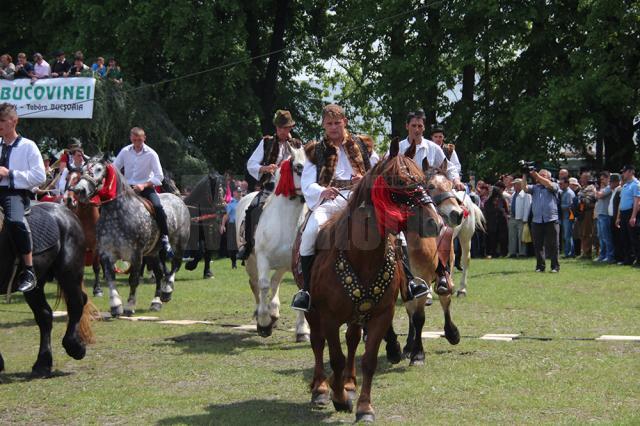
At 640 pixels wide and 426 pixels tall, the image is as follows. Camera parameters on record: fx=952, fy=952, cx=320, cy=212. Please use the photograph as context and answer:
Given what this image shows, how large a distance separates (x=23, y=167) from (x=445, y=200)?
4.14 m

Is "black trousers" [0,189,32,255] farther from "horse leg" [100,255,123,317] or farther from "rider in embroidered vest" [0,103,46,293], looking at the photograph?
"horse leg" [100,255,123,317]

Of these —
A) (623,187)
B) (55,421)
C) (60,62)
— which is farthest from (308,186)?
(60,62)

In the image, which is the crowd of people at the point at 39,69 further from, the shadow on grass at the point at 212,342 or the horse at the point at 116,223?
the shadow on grass at the point at 212,342

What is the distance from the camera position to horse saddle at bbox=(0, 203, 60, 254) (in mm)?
9445

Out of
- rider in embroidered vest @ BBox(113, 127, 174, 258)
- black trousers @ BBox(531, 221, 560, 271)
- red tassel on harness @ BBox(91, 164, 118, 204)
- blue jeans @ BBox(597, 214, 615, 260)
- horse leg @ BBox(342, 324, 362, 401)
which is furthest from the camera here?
blue jeans @ BBox(597, 214, 615, 260)

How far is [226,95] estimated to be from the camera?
35781 millimetres

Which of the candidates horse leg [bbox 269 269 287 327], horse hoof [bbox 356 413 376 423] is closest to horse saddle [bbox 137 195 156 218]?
horse leg [bbox 269 269 287 327]

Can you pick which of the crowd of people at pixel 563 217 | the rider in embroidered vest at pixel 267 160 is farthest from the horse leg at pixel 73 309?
the crowd of people at pixel 563 217

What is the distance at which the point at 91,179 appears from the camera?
13719 millimetres

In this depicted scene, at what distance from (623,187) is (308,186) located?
49.0ft

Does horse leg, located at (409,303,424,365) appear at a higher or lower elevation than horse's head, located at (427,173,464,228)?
lower

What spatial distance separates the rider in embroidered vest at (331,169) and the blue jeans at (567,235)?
17.8m

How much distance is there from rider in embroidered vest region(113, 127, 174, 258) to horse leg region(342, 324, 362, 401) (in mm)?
7676

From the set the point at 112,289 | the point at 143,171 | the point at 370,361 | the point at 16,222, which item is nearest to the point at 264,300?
the point at 16,222
